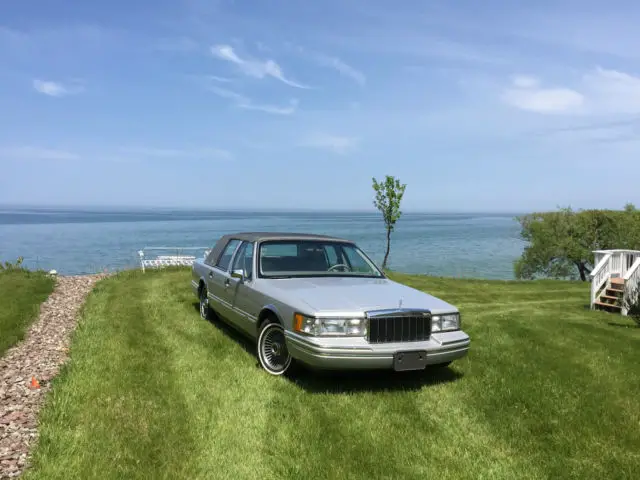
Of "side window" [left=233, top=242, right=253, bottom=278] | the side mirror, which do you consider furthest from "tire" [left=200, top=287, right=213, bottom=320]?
the side mirror

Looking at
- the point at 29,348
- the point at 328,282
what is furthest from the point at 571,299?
the point at 29,348

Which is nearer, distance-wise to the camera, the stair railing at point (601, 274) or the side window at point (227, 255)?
the side window at point (227, 255)

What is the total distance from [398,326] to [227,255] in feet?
12.9

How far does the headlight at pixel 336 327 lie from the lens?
5254mm

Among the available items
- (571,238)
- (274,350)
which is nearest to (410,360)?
(274,350)

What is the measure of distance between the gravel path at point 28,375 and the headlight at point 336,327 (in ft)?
8.73

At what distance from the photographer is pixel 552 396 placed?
17.8 feet

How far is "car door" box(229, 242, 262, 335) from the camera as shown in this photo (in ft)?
21.5

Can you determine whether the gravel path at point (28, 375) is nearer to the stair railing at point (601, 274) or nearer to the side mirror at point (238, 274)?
the side mirror at point (238, 274)

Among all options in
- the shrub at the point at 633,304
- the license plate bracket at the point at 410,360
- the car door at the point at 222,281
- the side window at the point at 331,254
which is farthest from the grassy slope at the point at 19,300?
the shrub at the point at 633,304

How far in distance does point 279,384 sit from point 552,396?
2980 mm

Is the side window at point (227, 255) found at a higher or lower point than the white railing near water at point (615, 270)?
higher

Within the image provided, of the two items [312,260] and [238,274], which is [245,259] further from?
[312,260]

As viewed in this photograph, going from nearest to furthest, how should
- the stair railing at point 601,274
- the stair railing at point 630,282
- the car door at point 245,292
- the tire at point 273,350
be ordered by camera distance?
the tire at point 273,350
the car door at point 245,292
the stair railing at point 630,282
the stair railing at point 601,274
